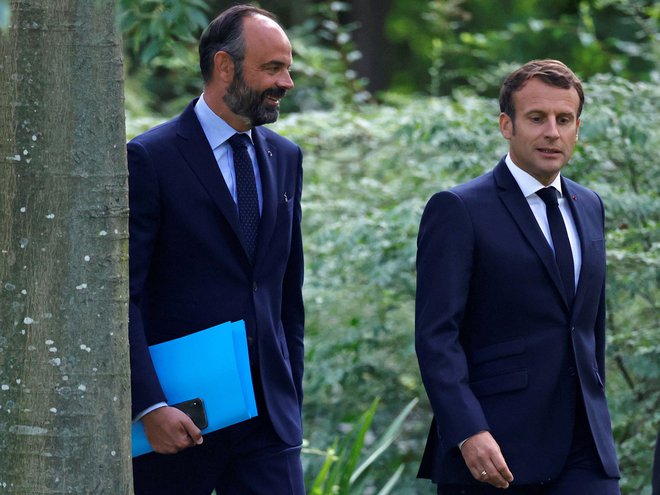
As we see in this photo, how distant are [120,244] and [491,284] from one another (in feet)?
4.14

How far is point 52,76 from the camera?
3.15m

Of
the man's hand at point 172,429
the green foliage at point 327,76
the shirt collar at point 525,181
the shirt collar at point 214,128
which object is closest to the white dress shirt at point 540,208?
the shirt collar at point 525,181

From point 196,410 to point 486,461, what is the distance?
0.86 m

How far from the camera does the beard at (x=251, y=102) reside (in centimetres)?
397

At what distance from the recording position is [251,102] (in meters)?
3.97

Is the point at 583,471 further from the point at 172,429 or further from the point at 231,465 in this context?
the point at 172,429

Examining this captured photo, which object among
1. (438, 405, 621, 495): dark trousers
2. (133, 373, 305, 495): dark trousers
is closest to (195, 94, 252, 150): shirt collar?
(133, 373, 305, 495): dark trousers

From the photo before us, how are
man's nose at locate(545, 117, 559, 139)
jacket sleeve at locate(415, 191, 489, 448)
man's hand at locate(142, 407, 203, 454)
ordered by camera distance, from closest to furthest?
1. man's hand at locate(142, 407, 203, 454)
2. jacket sleeve at locate(415, 191, 489, 448)
3. man's nose at locate(545, 117, 559, 139)

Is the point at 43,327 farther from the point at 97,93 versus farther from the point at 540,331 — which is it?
the point at 540,331

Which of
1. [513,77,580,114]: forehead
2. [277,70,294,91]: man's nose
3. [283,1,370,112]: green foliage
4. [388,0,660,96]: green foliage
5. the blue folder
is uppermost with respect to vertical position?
[388,0,660,96]: green foliage

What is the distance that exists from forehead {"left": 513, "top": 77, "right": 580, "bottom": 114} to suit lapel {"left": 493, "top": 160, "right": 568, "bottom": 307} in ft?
0.68

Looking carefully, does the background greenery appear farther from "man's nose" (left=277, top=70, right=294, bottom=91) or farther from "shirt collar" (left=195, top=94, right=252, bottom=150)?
"man's nose" (left=277, top=70, right=294, bottom=91)

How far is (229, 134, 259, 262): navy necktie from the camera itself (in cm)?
397

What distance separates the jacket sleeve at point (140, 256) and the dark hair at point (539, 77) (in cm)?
117
